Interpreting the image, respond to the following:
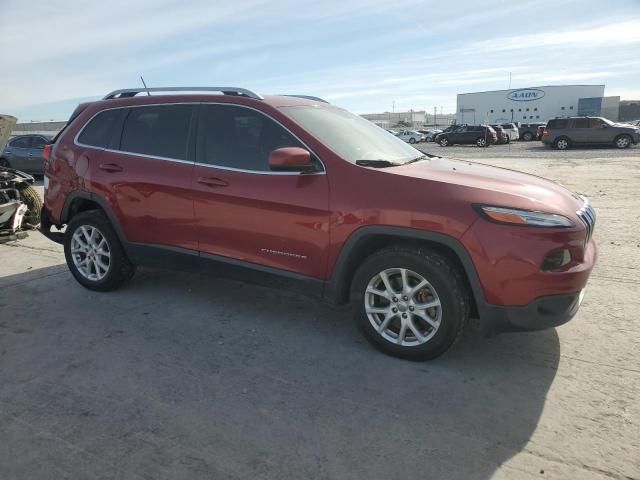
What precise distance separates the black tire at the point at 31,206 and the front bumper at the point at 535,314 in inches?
284

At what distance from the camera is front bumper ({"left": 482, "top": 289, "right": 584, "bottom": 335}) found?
310 cm

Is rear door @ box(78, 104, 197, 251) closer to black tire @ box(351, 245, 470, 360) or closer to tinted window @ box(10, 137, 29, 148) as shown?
black tire @ box(351, 245, 470, 360)

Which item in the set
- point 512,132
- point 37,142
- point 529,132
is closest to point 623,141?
point 512,132

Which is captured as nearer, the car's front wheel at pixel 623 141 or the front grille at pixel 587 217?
the front grille at pixel 587 217

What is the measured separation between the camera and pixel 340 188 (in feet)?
11.6

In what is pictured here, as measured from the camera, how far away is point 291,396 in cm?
311

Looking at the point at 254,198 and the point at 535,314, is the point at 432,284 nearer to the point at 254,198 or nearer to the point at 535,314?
the point at 535,314

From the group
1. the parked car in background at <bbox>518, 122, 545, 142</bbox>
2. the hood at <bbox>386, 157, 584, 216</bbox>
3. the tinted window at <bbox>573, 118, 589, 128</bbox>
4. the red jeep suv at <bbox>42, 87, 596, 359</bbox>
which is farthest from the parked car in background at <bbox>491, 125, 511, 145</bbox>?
the hood at <bbox>386, 157, 584, 216</bbox>

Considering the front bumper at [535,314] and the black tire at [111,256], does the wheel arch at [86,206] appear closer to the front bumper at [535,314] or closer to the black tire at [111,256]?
the black tire at [111,256]

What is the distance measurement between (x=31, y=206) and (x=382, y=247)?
664cm

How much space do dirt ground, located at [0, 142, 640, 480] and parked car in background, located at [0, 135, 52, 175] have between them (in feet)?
40.6

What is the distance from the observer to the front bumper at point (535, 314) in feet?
10.2

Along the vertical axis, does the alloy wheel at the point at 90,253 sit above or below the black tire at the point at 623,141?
above

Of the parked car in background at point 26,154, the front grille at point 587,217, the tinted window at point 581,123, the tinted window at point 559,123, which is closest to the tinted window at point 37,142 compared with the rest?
the parked car in background at point 26,154
